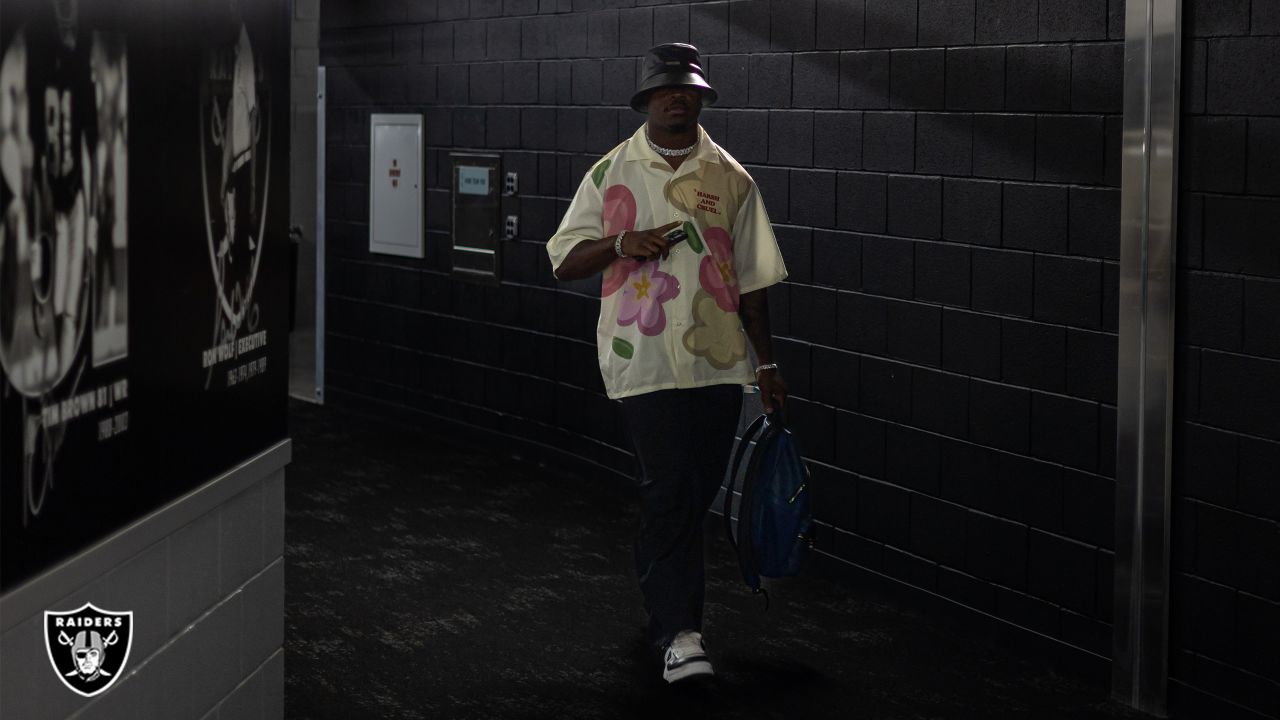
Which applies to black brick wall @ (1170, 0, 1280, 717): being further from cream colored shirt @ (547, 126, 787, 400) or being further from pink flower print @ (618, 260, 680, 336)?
pink flower print @ (618, 260, 680, 336)

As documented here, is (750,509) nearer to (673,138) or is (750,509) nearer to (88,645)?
(673,138)

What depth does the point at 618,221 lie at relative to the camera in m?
4.52

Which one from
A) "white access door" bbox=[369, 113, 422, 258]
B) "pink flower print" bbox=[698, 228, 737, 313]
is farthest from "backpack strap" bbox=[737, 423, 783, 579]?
"white access door" bbox=[369, 113, 422, 258]

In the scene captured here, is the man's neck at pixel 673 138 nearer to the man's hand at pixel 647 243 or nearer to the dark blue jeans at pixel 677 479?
the man's hand at pixel 647 243

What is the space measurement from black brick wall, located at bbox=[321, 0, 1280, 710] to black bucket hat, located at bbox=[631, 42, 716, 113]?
0.95m

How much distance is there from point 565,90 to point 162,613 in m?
5.08

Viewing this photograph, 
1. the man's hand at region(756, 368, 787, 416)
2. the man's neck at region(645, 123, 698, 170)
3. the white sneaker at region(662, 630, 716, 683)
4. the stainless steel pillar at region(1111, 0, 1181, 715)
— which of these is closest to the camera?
the stainless steel pillar at region(1111, 0, 1181, 715)

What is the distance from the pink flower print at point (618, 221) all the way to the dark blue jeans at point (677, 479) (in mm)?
348

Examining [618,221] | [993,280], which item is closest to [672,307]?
[618,221]

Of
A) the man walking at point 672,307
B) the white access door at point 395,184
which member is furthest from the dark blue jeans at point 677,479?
the white access door at point 395,184

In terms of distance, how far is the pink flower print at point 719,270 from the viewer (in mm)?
4465

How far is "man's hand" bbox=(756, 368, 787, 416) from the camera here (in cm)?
467

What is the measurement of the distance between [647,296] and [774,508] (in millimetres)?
783

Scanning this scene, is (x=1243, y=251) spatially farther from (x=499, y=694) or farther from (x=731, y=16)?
(x=731, y=16)
